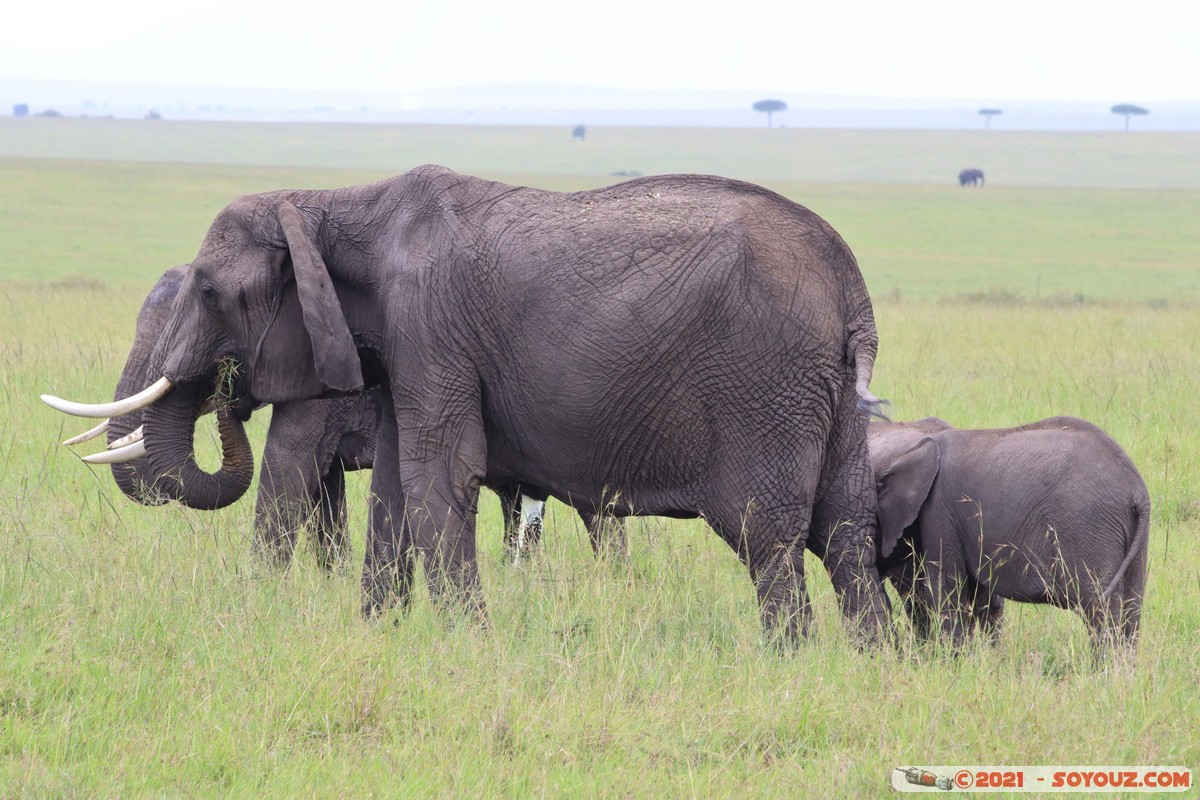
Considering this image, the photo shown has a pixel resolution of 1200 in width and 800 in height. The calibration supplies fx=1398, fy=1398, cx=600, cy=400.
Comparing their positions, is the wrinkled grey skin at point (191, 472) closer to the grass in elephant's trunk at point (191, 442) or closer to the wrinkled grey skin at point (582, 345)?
the grass in elephant's trunk at point (191, 442)

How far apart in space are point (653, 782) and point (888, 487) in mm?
2531

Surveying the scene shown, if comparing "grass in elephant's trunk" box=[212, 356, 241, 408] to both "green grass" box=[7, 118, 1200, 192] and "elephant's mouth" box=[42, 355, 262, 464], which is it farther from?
"green grass" box=[7, 118, 1200, 192]

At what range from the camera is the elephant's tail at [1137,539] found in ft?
18.2

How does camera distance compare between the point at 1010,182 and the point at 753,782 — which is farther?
the point at 1010,182

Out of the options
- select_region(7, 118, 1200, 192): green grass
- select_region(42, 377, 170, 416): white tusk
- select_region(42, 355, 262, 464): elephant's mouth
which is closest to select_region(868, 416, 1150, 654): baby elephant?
select_region(42, 355, 262, 464): elephant's mouth

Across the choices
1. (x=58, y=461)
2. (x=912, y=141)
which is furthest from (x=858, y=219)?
(x=912, y=141)

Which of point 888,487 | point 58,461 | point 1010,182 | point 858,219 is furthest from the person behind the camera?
point 1010,182

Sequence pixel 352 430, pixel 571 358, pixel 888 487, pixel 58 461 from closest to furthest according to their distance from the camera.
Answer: pixel 571 358 < pixel 888 487 < pixel 352 430 < pixel 58 461

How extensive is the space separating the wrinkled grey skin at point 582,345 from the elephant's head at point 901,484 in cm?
27

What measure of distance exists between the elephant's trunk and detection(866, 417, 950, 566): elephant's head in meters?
2.91

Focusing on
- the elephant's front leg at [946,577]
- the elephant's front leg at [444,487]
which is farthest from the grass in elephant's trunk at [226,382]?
the elephant's front leg at [946,577]

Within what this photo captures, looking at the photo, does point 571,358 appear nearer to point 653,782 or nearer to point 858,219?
point 653,782

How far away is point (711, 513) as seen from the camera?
5883 millimetres

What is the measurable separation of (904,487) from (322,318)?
2709 millimetres
